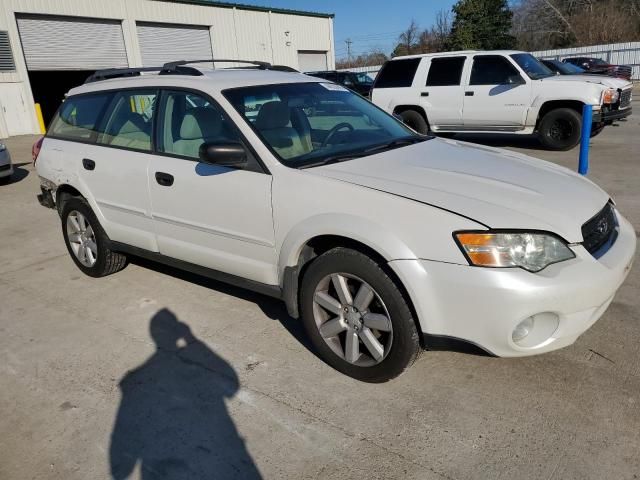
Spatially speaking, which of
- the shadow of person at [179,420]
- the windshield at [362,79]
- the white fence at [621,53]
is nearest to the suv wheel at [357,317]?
the shadow of person at [179,420]

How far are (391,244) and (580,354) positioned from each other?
144 centimetres

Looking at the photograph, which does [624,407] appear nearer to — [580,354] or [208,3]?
[580,354]

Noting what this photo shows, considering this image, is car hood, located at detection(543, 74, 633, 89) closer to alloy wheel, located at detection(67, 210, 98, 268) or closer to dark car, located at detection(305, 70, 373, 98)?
alloy wheel, located at detection(67, 210, 98, 268)

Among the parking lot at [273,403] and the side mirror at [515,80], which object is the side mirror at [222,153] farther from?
the side mirror at [515,80]

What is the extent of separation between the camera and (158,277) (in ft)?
15.8

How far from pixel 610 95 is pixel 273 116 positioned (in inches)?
329

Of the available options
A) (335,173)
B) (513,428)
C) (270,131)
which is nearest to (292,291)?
(335,173)

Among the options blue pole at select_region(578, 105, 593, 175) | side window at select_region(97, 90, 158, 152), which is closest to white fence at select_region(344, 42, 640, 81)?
blue pole at select_region(578, 105, 593, 175)

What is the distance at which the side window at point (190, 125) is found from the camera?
351 cm

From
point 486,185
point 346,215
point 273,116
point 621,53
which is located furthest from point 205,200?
point 621,53

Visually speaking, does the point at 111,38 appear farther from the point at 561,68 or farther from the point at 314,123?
the point at 314,123

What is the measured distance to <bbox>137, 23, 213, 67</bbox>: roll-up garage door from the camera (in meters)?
22.6

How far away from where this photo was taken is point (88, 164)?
437 centimetres

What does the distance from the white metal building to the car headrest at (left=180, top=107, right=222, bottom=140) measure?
61.7ft
